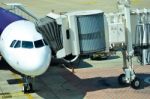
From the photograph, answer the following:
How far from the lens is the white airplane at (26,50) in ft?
79.6

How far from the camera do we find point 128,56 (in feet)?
92.7

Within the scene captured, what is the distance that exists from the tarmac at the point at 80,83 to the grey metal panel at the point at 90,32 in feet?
10.5

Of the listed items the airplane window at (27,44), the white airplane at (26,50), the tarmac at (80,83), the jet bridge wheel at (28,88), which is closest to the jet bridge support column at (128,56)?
the tarmac at (80,83)

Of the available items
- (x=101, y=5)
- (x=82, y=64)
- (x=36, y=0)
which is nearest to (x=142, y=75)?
(x=82, y=64)

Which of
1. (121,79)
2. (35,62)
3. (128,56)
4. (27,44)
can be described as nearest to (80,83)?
(121,79)

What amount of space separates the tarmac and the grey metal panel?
321 centimetres

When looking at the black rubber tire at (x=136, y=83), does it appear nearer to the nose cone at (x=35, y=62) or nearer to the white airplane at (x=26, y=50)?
the white airplane at (x=26, y=50)

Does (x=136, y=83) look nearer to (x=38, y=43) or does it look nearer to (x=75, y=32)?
(x=75, y=32)

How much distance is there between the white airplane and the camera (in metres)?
24.3

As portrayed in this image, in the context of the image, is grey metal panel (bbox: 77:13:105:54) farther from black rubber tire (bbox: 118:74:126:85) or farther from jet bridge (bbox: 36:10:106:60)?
black rubber tire (bbox: 118:74:126:85)

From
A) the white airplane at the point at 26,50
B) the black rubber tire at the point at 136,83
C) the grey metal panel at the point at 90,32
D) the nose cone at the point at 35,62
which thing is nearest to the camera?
the nose cone at the point at 35,62

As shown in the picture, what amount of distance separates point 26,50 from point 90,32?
442 cm

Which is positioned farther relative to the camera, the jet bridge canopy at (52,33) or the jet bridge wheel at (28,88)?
the jet bridge wheel at (28,88)

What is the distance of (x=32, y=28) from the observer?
26.6m
